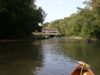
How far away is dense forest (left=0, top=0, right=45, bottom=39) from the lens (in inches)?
3014

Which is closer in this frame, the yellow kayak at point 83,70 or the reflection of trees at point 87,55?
the yellow kayak at point 83,70

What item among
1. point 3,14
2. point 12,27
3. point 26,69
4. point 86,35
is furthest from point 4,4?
point 86,35

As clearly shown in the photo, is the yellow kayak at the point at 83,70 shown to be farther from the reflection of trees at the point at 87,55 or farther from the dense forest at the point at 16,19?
the dense forest at the point at 16,19

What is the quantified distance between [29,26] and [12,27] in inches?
347

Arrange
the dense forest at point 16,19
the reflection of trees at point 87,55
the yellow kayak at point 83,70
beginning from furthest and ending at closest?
the dense forest at point 16,19
the reflection of trees at point 87,55
the yellow kayak at point 83,70

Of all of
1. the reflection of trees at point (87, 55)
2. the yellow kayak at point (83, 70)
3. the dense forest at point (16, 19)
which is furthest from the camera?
the dense forest at point (16, 19)

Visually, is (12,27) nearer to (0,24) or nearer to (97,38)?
(0,24)

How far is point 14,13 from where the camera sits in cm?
7900

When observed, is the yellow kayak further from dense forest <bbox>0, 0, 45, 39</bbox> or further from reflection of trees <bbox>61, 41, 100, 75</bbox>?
dense forest <bbox>0, 0, 45, 39</bbox>

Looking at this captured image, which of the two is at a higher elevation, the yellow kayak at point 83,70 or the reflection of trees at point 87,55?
the yellow kayak at point 83,70

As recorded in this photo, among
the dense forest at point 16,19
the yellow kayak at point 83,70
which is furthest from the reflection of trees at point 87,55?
the dense forest at point 16,19

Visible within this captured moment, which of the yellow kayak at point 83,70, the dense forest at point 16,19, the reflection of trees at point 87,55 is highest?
the dense forest at point 16,19

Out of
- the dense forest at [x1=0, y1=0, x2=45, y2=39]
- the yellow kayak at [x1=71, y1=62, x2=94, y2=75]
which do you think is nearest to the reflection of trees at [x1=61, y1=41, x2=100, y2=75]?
the yellow kayak at [x1=71, y1=62, x2=94, y2=75]

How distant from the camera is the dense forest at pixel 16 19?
76.6 meters
